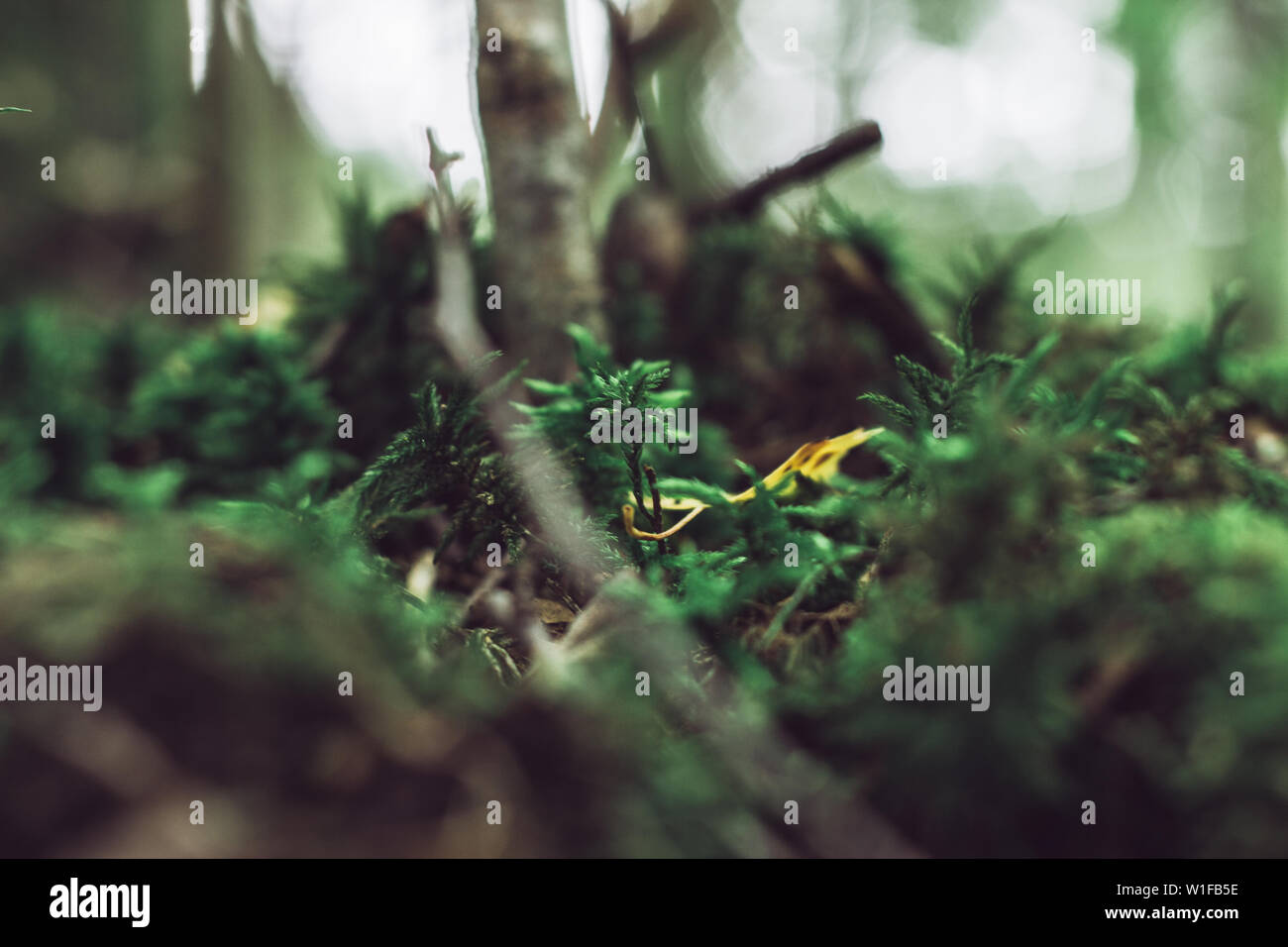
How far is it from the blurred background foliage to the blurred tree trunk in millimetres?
144

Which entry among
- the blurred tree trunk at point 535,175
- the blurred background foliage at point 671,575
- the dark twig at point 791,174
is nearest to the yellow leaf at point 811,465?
the blurred background foliage at point 671,575

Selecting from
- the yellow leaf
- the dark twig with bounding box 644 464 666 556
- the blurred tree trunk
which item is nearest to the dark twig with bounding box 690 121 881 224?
the blurred tree trunk

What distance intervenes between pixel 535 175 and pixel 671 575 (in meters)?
1.16

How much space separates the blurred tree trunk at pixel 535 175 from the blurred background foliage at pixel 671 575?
0.47ft

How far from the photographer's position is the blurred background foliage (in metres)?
0.68

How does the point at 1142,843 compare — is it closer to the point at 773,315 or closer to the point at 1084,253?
the point at 773,315

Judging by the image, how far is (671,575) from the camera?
48.6 inches

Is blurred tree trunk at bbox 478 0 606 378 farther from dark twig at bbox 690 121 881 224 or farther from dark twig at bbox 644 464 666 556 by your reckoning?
dark twig at bbox 644 464 666 556

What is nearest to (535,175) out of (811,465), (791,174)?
(791,174)

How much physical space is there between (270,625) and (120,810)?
19 cm

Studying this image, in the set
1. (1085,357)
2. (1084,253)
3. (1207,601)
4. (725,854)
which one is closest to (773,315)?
(1085,357)

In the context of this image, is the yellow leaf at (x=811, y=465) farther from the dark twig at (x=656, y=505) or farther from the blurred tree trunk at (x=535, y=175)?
the blurred tree trunk at (x=535, y=175)

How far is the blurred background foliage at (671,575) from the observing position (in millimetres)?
683

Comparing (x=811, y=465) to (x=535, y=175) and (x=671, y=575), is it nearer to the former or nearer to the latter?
(x=671, y=575)
